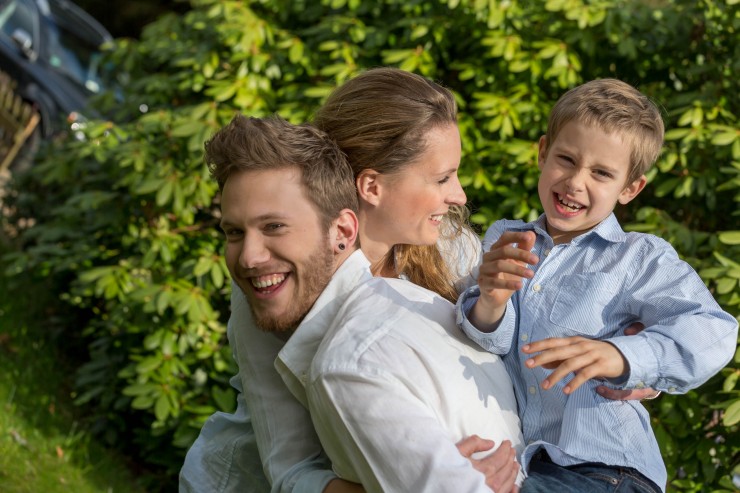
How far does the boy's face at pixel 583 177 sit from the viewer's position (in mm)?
2736

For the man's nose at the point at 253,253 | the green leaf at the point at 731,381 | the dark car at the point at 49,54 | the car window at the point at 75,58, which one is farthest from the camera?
the car window at the point at 75,58

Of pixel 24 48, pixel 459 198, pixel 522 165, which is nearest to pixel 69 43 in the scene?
pixel 24 48

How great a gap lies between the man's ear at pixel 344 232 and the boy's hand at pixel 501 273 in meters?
0.36

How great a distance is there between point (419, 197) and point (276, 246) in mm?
467

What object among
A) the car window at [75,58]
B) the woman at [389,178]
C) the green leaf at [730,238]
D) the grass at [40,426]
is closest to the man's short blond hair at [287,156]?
the woman at [389,178]

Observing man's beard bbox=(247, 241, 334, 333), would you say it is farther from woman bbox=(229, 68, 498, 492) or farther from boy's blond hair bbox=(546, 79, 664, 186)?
boy's blond hair bbox=(546, 79, 664, 186)

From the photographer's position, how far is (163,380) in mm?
4578

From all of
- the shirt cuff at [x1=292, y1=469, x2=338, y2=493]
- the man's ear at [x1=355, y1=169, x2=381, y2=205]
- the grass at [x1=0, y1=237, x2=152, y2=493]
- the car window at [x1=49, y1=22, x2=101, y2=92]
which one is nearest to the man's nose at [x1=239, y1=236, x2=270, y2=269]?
the man's ear at [x1=355, y1=169, x2=381, y2=205]

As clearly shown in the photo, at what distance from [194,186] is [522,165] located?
4.56 feet

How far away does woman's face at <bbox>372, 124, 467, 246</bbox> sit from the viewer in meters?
2.80

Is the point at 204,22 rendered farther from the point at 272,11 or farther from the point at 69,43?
the point at 69,43

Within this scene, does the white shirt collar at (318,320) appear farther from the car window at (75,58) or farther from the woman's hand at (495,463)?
the car window at (75,58)

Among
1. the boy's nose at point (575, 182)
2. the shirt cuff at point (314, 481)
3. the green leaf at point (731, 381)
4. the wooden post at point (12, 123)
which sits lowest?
the green leaf at point (731, 381)

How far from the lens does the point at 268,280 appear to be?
8.34ft
